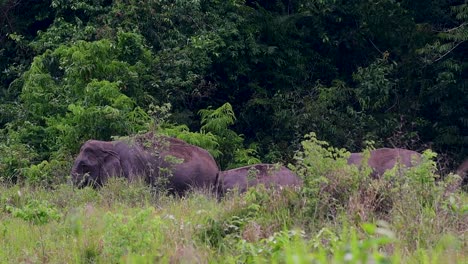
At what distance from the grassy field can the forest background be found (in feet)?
25.7

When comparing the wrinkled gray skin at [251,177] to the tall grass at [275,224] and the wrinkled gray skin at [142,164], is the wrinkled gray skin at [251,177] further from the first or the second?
the tall grass at [275,224]

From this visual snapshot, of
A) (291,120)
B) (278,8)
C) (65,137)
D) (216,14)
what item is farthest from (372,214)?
(278,8)

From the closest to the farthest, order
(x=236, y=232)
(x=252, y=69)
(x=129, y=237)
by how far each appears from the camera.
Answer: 1. (x=129, y=237)
2. (x=236, y=232)
3. (x=252, y=69)

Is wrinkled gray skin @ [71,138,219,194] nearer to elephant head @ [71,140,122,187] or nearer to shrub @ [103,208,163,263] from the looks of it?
elephant head @ [71,140,122,187]

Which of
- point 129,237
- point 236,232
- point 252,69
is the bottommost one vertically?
point 252,69

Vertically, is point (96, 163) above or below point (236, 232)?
below

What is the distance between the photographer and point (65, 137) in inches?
590

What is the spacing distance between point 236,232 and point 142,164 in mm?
6099

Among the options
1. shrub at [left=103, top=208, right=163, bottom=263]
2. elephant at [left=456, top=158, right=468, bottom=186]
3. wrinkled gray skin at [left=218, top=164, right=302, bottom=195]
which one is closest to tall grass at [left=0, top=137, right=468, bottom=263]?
shrub at [left=103, top=208, right=163, bottom=263]

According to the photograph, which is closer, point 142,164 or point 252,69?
point 142,164

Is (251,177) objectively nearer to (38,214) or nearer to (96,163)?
(96,163)

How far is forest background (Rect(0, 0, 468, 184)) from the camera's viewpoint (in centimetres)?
1694

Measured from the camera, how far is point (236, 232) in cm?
756

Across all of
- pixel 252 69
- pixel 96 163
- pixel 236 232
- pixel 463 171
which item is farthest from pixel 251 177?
pixel 252 69
